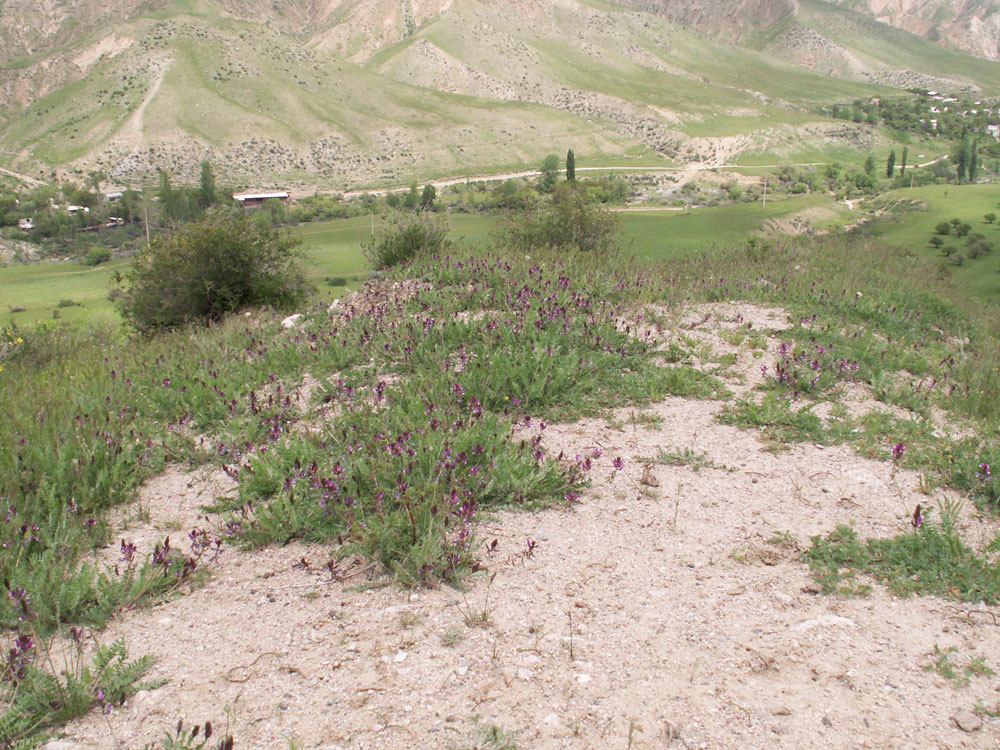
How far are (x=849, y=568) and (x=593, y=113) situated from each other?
650 feet

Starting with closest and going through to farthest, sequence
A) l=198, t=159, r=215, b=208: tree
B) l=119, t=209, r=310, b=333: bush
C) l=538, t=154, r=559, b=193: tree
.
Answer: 1. l=119, t=209, r=310, b=333: bush
2. l=198, t=159, r=215, b=208: tree
3. l=538, t=154, r=559, b=193: tree

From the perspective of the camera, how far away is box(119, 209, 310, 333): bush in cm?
1681

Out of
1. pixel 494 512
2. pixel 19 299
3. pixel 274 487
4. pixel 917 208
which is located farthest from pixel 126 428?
pixel 917 208

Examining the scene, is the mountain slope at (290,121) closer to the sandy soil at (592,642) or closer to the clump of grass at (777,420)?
the clump of grass at (777,420)

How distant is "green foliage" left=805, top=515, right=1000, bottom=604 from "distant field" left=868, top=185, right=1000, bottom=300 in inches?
1631

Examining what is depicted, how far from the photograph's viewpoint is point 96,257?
82688mm

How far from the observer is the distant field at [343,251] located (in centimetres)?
4559

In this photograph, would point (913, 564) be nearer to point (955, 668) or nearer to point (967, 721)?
point (955, 668)

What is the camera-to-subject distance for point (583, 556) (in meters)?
4.45

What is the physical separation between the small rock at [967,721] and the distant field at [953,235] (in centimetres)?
4289

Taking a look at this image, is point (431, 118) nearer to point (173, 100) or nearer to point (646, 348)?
point (173, 100)

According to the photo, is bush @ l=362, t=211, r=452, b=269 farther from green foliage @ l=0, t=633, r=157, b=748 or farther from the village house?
the village house

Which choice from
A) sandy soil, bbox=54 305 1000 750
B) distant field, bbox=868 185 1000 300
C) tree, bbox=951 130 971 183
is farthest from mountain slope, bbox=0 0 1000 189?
sandy soil, bbox=54 305 1000 750

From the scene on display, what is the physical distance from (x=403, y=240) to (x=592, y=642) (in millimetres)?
11694
